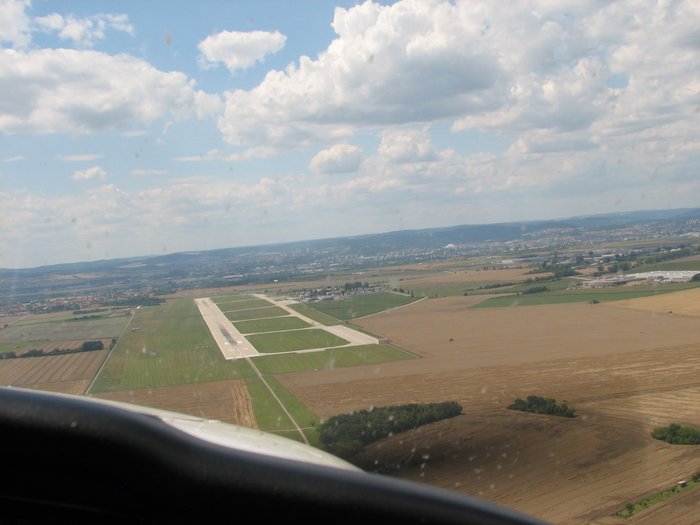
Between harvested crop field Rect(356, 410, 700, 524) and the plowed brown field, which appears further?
the plowed brown field

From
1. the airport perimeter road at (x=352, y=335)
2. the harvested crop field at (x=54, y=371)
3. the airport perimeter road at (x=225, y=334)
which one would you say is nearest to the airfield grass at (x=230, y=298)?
the airport perimeter road at (x=225, y=334)

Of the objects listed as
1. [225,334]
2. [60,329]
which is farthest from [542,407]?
[60,329]

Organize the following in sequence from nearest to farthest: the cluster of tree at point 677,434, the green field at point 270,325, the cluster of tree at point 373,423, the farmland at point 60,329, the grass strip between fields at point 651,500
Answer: the grass strip between fields at point 651,500, the cluster of tree at point 373,423, the cluster of tree at point 677,434, the farmland at point 60,329, the green field at point 270,325

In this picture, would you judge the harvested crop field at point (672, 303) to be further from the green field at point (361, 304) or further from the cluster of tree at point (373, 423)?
the cluster of tree at point (373, 423)

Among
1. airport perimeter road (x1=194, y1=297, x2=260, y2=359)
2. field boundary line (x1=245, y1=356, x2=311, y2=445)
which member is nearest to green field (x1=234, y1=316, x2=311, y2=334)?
airport perimeter road (x1=194, y1=297, x2=260, y2=359)

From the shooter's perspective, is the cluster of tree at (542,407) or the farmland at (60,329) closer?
the cluster of tree at (542,407)

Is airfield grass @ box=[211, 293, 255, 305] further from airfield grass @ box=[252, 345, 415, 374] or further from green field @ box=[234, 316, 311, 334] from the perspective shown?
airfield grass @ box=[252, 345, 415, 374]
